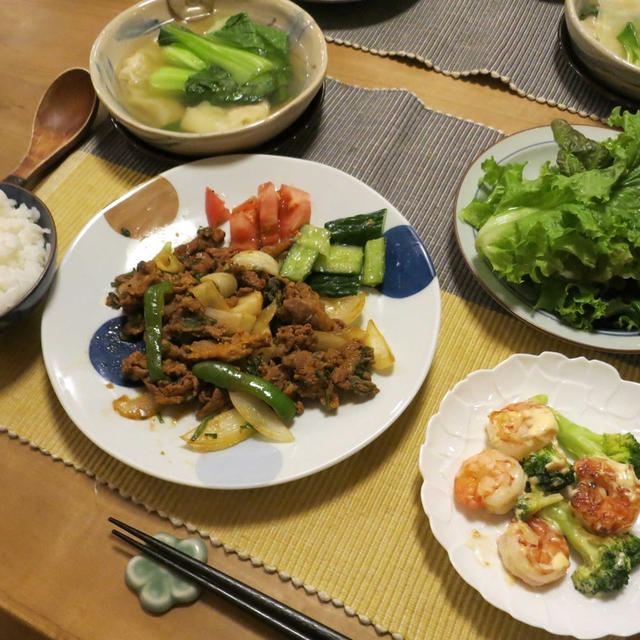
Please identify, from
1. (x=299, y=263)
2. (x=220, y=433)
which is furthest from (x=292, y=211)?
(x=220, y=433)

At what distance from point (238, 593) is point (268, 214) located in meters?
1.32

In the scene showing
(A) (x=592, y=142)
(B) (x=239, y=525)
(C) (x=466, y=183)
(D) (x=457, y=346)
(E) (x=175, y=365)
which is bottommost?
(B) (x=239, y=525)

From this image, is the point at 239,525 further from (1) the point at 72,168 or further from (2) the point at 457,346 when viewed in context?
(1) the point at 72,168

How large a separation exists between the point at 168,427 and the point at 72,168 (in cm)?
145

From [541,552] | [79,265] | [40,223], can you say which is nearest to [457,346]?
[541,552]

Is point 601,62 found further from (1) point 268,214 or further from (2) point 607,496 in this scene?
(2) point 607,496

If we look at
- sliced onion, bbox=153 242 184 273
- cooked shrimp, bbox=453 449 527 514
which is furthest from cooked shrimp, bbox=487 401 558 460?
sliced onion, bbox=153 242 184 273

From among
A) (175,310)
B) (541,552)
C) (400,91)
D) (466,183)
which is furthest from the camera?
(400,91)

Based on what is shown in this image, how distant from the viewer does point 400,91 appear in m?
2.79

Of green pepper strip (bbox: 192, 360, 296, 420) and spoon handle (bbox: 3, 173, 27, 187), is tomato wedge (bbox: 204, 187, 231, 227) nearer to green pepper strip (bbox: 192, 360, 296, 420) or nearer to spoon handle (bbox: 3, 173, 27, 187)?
green pepper strip (bbox: 192, 360, 296, 420)

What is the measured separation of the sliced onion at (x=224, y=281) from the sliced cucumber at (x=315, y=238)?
294mm

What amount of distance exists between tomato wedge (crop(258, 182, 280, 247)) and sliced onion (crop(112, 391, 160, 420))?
0.76 m

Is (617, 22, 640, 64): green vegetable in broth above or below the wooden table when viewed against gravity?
above

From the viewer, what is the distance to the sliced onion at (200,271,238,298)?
6.57 ft
